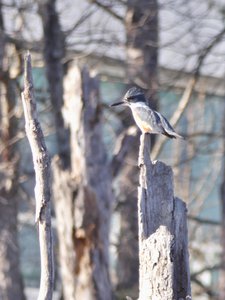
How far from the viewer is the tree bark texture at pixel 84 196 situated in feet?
34.8

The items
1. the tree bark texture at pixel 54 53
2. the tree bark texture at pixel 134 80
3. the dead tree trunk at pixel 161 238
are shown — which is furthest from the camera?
the tree bark texture at pixel 134 80

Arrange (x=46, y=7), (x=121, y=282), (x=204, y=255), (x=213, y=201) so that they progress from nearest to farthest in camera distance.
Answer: (x=46, y=7), (x=121, y=282), (x=204, y=255), (x=213, y=201)

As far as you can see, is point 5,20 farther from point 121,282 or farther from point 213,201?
point 213,201

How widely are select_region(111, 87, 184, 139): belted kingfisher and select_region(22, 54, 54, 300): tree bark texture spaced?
3.70 feet

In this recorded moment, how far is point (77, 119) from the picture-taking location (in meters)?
10.6

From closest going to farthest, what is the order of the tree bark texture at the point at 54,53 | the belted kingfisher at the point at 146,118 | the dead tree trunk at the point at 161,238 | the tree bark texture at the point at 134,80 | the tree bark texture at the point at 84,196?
the dead tree trunk at the point at 161,238 → the belted kingfisher at the point at 146,118 → the tree bark texture at the point at 84,196 → the tree bark texture at the point at 54,53 → the tree bark texture at the point at 134,80

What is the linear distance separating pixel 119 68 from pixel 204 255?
2981mm

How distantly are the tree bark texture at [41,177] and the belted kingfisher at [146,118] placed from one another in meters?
1.13

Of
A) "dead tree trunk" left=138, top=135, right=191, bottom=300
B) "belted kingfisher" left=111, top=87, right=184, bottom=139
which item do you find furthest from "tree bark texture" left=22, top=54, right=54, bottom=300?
"belted kingfisher" left=111, top=87, right=184, bottom=139

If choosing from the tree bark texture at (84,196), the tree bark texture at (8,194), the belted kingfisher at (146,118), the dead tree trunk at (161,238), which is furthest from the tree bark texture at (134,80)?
the dead tree trunk at (161,238)

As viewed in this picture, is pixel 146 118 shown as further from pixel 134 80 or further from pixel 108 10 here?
pixel 134 80

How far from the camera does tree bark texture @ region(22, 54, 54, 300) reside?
4.42 m

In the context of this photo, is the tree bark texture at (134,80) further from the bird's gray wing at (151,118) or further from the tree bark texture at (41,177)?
the tree bark texture at (41,177)

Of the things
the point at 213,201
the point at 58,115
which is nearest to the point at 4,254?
the point at 58,115
